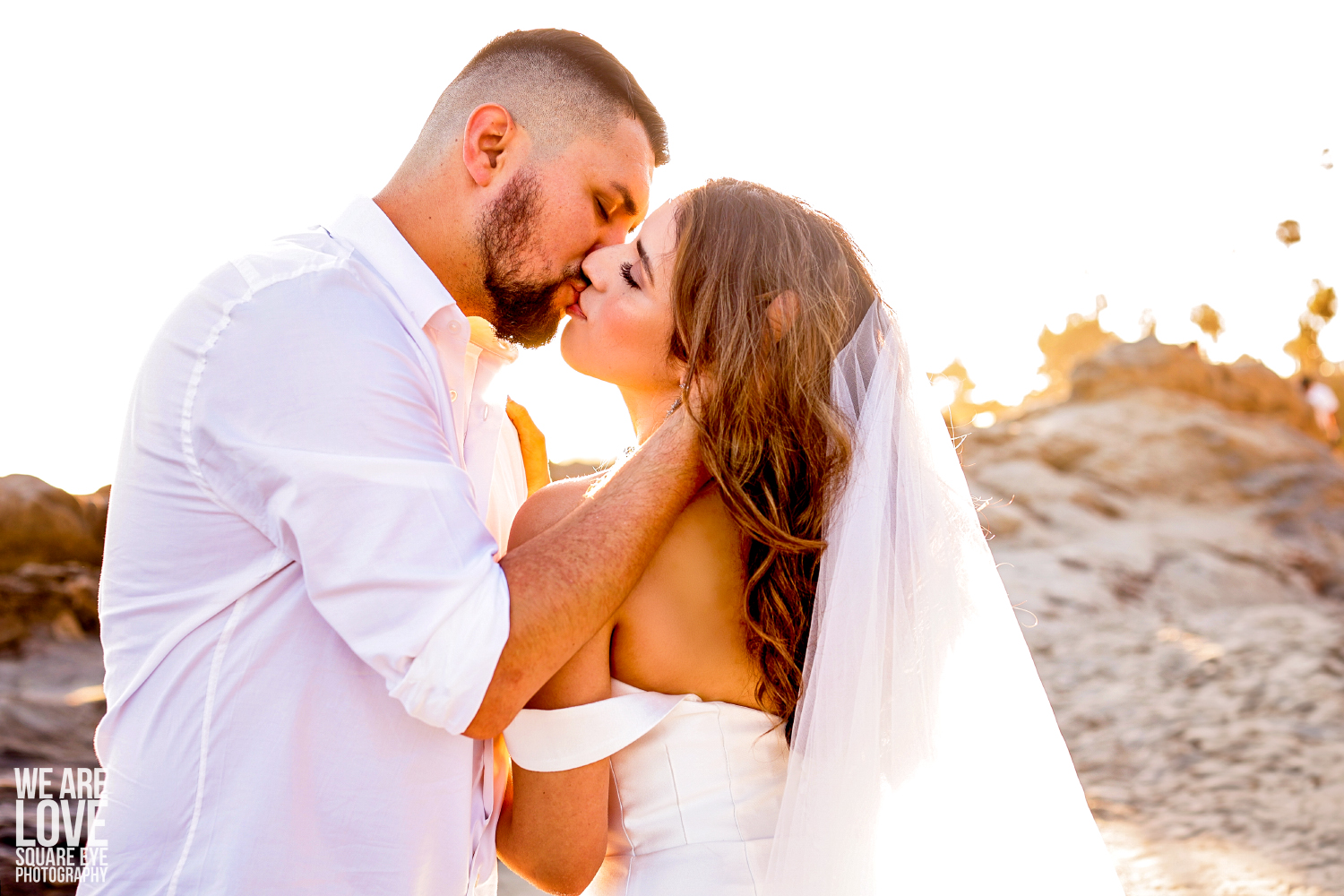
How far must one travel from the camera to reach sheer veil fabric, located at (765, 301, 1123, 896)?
2035 mm

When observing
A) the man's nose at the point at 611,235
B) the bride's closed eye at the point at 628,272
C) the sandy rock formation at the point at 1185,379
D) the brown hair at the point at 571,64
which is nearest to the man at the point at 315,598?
the bride's closed eye at the point at 628,272

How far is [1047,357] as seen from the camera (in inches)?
1662

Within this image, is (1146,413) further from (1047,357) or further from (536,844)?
(1047,357)

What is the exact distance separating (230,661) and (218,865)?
37 centimetres

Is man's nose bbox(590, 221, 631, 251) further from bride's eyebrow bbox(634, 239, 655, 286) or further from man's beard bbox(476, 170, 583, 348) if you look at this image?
bride's eyebrow bbox(634, 239, 655, 286)

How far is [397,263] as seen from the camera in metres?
2.27

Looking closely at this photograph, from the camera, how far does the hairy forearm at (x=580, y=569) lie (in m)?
1.76

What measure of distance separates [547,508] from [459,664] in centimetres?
57

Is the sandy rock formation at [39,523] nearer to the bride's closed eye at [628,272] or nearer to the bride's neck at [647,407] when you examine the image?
the bride's neck at [647,407]

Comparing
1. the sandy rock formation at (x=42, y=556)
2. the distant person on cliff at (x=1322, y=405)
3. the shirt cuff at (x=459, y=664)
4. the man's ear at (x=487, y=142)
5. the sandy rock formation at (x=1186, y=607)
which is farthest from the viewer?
the distant person on cliff at (x=1322, y=405)

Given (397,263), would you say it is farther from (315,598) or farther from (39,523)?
(39,523)

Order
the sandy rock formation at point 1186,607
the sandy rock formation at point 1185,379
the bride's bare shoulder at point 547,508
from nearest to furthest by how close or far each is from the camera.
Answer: the bride's bare shoulder at point 547,508 → the sandy rock formation at point 1186,607 → the sandy rock formation at point 1185,379

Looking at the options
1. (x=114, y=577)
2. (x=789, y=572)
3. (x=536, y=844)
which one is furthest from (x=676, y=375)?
Result: (x=114, y=577)

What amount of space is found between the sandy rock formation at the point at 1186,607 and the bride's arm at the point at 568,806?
115 centimetres
